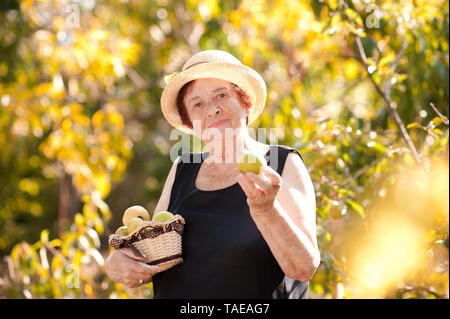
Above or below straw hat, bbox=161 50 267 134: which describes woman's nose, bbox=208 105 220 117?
below

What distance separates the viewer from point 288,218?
1.41 metres

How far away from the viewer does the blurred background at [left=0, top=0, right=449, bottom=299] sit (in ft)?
8.73

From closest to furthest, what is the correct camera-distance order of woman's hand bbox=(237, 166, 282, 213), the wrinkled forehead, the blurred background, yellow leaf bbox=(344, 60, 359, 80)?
woman's hand bbox=(237, 166, 282, 213), the wrinkled forehead, the blurred background, yellow leaf bbox=(344, 60, 359, 80)

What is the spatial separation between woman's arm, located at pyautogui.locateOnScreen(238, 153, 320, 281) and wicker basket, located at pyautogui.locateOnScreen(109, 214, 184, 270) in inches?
13.2

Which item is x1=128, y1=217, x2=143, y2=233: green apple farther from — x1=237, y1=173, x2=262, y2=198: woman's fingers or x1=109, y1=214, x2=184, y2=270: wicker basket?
x1=237, y1=173, x2=262, y2=198: woman's fingers

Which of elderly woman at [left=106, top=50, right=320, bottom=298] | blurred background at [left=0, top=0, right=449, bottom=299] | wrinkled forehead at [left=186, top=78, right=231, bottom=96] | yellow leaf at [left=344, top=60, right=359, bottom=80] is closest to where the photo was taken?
elderly woman at [left=106, top=50, right=320, bottom=298]

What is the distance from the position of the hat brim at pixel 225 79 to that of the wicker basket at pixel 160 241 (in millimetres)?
459

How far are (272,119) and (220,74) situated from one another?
2464mm

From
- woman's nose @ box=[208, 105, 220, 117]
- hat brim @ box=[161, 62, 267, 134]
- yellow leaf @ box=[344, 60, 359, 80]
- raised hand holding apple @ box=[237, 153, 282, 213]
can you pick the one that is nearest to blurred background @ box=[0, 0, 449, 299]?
yellow leaf @ box=[344, 60, 359, 80]

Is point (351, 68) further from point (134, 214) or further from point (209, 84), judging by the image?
point (134, 214)

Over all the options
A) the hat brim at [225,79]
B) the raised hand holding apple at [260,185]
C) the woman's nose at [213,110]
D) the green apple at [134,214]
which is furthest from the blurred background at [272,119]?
the raised hand holding apple at [260,185]

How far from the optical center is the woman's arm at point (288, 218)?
1.33 metres

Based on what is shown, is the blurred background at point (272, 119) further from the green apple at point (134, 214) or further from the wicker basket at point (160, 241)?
the wicker basket at point (160, 241)
